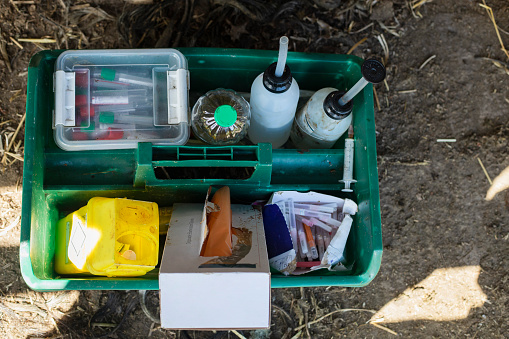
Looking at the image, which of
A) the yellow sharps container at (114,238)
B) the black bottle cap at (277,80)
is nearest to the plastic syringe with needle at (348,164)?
the black bottle cap at (277,80)

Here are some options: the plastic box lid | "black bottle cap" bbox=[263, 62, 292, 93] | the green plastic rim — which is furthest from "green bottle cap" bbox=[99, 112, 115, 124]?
"black bottle cap" bbox=[263, 62, 292, 93]

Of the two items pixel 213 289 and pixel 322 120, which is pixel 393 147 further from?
pixel 213 289

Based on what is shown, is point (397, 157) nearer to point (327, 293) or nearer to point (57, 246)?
point (327, 293)

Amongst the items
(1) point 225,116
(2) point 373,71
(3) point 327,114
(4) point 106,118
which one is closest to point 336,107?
(3) point 327,114

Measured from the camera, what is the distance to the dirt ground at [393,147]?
1.80 meters

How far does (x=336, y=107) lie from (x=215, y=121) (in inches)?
14.7

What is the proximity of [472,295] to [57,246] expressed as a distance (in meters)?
1.68

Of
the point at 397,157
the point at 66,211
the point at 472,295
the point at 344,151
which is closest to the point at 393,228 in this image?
the point at 397,157

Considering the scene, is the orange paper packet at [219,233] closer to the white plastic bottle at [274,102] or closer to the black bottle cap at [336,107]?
the white plastic bottle at [274,102]

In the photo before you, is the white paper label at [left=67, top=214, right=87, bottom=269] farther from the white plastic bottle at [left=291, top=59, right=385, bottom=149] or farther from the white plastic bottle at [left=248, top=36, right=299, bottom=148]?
the white plastic bottle at [left=291, top=59, right=385, bottom=149]

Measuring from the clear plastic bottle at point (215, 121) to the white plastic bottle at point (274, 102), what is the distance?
1.7 inches

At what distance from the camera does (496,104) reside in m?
1.94

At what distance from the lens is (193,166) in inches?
56.6

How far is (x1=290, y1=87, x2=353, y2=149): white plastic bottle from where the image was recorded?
1.28 metres
